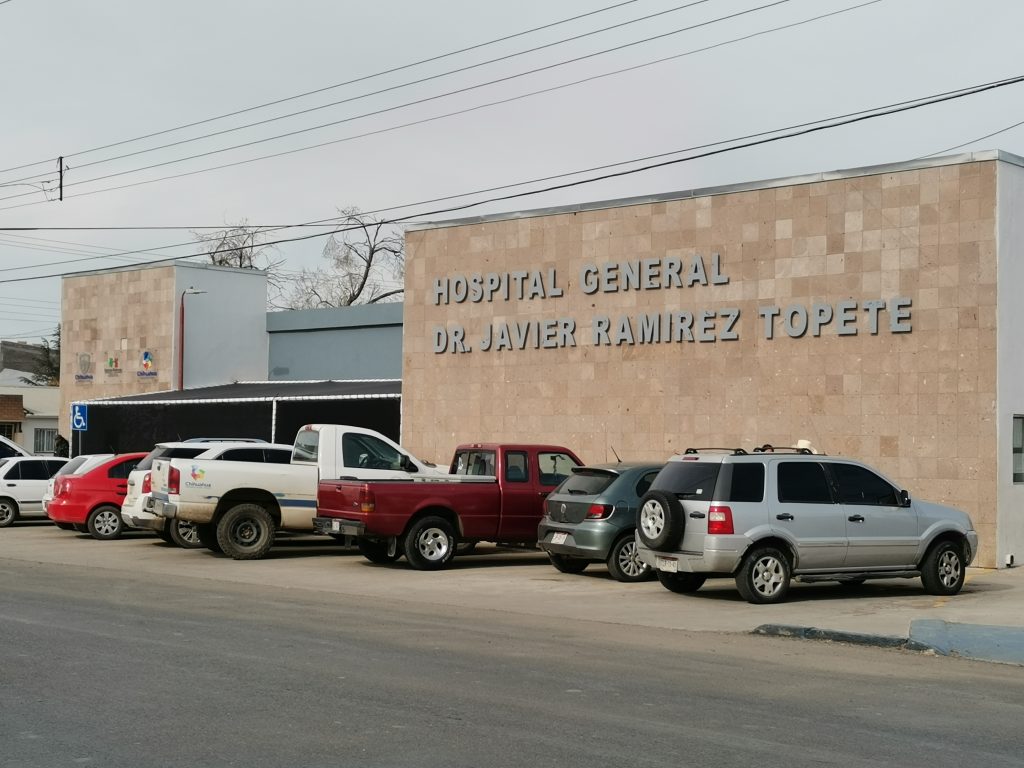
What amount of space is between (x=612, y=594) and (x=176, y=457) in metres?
9.37

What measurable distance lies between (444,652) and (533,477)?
32.2ft

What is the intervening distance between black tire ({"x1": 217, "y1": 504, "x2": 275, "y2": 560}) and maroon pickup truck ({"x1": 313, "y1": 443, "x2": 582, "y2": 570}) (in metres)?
1.26

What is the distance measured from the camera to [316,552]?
23.7 metres

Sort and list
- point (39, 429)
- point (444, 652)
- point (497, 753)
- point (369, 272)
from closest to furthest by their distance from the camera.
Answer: point (497, 753), point (444, 652), point (39, 429), point (369, 272)

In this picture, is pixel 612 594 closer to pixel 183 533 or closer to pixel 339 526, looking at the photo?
pixel 339 526

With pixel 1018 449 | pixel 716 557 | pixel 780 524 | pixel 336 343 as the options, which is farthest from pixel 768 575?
pixel 336 343

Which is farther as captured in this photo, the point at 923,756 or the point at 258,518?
the point at 258,518

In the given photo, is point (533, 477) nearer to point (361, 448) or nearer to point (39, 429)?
point (361, 448)

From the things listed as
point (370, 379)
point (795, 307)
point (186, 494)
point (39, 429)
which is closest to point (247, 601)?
point (186, 494)

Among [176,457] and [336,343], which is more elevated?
[336,343]

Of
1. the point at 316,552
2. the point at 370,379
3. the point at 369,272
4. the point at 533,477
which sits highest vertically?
the point at 369,272

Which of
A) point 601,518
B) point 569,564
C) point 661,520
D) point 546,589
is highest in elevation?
point 661,520

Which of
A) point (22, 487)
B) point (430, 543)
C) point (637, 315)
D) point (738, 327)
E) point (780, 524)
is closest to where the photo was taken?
point (780, 524)

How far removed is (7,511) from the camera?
30.2 m
